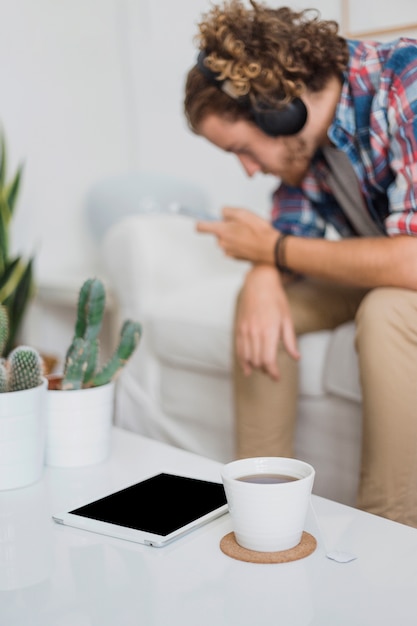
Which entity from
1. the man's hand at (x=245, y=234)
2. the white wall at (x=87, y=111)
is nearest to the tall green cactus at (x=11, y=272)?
the white wall at (x=87, y=111)

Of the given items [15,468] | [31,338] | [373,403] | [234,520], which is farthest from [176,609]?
[31,338]

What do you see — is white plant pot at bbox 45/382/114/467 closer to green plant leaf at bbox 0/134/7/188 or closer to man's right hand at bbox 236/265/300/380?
man's right hand at bbox 236/265/300/380

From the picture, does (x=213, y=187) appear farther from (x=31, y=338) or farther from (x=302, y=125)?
(x=302, y=125)

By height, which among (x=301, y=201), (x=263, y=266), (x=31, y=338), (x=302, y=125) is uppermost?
(x=302, y=125)

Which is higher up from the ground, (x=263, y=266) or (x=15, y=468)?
(x=263, y=266)

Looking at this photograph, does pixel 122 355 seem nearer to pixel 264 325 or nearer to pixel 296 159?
pixel 264 325

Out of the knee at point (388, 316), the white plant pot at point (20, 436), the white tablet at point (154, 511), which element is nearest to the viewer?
the white tablet at point (154, 511)

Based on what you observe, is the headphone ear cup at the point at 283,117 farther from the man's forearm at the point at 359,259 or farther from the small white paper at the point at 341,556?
the small white paper at the point at 341,556

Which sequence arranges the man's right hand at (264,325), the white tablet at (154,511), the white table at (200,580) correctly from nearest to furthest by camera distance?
the white table at (200,580) < the white tablet at (154,511) < the man's right hand at (264,325)

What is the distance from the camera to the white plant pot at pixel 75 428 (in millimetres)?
1051

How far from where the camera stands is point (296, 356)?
1436 mm

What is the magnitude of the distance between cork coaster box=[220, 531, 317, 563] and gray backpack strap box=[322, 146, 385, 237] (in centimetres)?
75

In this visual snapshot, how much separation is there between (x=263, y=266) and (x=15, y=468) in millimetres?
656

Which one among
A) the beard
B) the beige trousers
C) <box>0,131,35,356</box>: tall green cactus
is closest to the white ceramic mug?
the beige trousers
